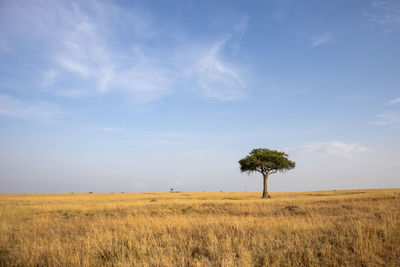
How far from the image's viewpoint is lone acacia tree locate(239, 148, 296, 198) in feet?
138

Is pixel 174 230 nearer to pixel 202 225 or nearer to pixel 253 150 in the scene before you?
pixel 202 225

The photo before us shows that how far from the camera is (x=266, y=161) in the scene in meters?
42.7

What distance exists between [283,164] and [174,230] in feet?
119

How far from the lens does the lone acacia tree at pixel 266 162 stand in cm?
4198

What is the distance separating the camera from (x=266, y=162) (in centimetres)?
4241

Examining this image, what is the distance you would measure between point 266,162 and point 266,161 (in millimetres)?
300

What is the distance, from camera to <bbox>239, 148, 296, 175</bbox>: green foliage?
4206 cm

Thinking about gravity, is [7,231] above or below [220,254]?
below

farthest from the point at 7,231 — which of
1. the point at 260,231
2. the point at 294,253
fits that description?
the point at 294,253

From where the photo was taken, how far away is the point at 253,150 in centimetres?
4447

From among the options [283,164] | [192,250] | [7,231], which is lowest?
[7,231]

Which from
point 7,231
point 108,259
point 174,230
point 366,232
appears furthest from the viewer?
point 7,231

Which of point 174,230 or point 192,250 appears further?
point 174,230

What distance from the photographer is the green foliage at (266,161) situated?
138 feet
